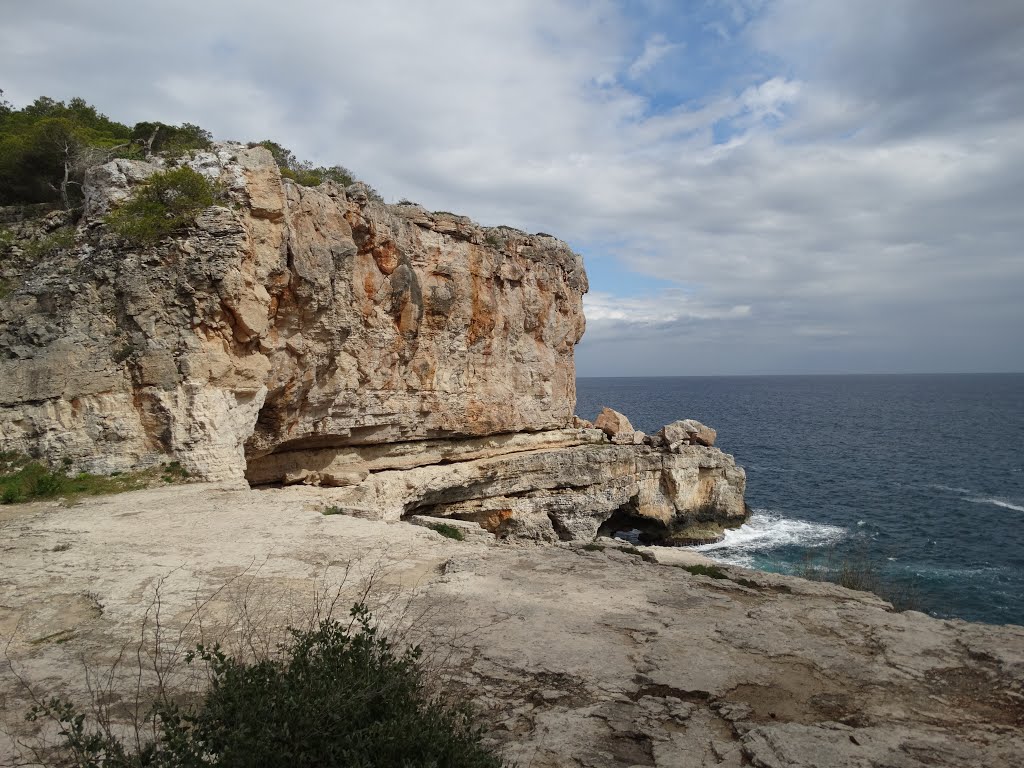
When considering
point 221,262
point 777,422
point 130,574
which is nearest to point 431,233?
point 221,262

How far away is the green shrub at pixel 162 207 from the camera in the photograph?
1409 cm

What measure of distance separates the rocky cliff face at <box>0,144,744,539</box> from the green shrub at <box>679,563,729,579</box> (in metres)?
8.92

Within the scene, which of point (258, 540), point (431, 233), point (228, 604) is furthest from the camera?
point (431, 233)

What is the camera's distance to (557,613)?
22.2ft

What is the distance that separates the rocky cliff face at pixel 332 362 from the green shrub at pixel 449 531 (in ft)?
15.6

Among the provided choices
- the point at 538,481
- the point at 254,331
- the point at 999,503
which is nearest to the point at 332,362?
the point at 254,331

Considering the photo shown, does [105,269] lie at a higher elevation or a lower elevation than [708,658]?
higher

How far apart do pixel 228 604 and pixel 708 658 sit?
5.04 metres

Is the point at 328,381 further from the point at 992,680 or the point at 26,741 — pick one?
the point at 992,680

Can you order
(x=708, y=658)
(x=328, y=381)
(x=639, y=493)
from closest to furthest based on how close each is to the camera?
(x=708, y=658) < (x=328, y=381) < (x=639, y=493)

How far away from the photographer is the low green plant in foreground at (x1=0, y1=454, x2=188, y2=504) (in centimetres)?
Result: 1164

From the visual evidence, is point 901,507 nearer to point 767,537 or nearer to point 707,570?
point 767,537

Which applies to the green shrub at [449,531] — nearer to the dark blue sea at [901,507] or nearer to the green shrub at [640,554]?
the green shrub at [640,554]

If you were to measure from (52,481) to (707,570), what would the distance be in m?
12.4
